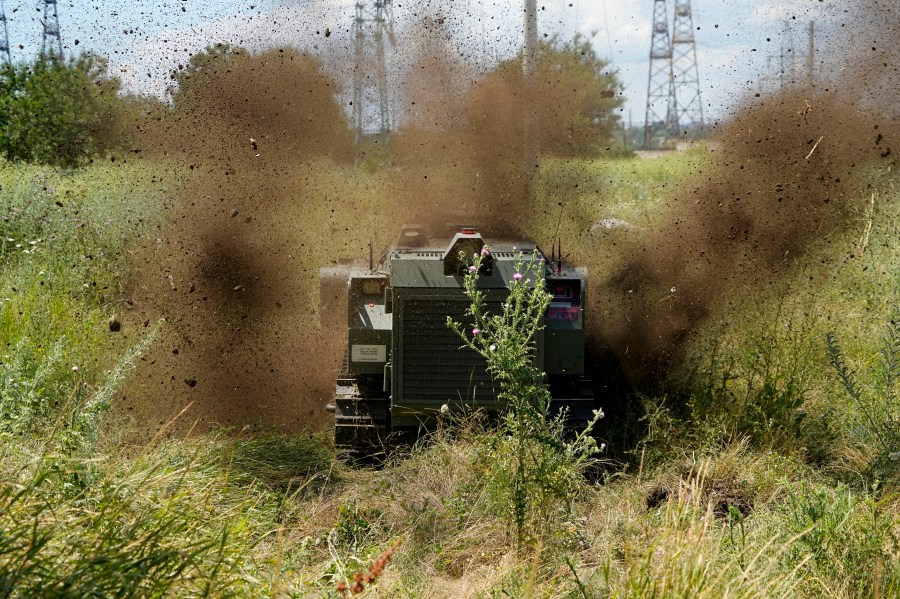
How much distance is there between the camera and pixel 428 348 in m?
7.41

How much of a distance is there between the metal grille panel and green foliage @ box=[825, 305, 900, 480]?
8.00 ft

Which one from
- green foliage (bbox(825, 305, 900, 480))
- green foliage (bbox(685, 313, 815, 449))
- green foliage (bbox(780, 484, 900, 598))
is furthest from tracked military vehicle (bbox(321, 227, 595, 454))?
green foliage (bbox(780, 484, 900, 598))

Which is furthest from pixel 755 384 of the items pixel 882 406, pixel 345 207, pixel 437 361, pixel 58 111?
pixel 58 111

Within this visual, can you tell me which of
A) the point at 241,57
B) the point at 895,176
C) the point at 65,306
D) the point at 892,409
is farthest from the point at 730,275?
the point at 65,306

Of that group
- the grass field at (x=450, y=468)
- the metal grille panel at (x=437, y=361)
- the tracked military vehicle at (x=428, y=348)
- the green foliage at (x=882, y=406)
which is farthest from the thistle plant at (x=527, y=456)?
the green foliage at (x=882, y=406)

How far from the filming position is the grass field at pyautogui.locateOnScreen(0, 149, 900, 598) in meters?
4.33

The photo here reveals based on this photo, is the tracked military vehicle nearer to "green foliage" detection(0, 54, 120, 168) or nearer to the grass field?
the grass field

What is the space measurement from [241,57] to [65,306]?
3.15m

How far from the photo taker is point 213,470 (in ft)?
19.9

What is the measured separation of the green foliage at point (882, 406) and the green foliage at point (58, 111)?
724cm

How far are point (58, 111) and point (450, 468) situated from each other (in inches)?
329

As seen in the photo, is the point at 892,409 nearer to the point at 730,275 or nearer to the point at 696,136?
the point at 730,275

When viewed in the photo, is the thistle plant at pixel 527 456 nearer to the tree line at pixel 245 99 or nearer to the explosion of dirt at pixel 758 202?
the explosion of dirt at pixel 758 202

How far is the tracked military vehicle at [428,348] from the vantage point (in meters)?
7.30
